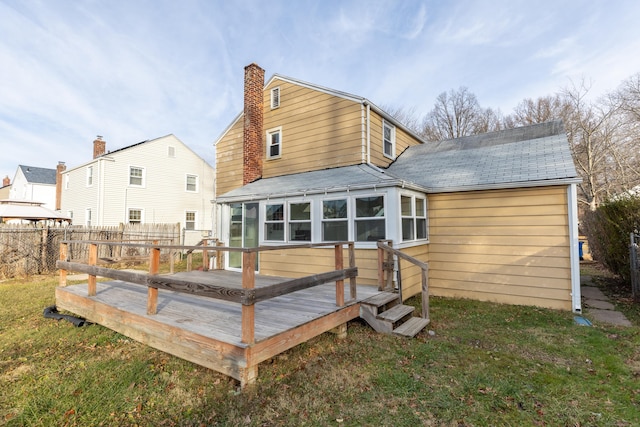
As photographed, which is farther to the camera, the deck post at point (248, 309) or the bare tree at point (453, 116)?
the bare tree at point (453, 116)

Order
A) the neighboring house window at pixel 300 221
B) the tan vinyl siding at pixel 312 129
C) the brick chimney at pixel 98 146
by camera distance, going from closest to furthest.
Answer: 1. the neighboring house window at pixel 300 221
2. the tan vinyl siding at pixel 312 129
3. the brick chimney at pixel 98 146

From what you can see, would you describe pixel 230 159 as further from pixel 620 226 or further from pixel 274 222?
pixel 620 226

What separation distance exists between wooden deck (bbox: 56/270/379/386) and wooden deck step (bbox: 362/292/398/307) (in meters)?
0.15

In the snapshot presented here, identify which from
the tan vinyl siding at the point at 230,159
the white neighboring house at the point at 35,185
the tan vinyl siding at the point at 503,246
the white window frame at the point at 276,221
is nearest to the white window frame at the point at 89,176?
the tan vinyl siding at the point at 230,159

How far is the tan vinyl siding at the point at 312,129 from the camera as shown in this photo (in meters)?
8.85

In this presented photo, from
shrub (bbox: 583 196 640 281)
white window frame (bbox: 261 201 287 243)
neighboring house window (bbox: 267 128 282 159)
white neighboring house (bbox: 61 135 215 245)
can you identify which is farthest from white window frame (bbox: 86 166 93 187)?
shrub (bbox: 583 196 640 281)

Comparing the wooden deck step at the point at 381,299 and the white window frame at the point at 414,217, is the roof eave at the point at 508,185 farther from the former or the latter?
the wooden deck step at the point at 381,299

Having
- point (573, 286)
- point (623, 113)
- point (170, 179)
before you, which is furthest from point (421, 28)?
point (170, 179)

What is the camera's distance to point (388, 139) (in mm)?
10180

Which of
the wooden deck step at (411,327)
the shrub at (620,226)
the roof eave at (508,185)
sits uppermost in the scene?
the roof eave at (508,185)

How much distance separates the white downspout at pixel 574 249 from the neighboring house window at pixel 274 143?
8.21 metres

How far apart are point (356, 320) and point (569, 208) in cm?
524

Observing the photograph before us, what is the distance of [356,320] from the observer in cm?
550

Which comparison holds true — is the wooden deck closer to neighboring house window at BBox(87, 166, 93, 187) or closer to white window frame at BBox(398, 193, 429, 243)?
white window frame at BBox(398, 193, 429, 243)
